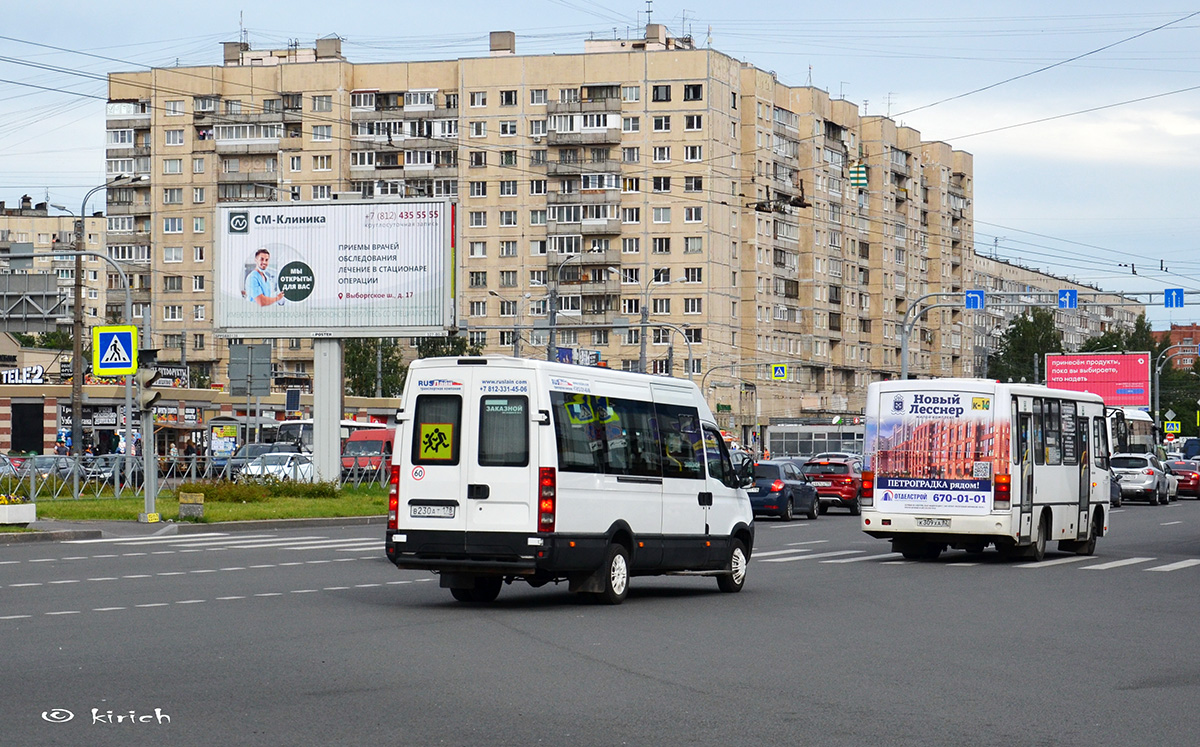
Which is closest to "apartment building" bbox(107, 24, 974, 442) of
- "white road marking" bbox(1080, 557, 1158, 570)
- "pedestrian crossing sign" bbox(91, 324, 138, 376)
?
"pedestrian crossing sign" bbox(91, 324, 138, 376)

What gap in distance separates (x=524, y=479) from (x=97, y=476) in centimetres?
2755

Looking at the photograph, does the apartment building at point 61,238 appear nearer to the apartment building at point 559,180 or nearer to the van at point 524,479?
the apartment building at point 559,180

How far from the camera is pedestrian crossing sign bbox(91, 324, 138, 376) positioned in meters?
31.2

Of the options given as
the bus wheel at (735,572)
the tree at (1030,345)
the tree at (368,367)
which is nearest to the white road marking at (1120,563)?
the bus wheel at (735,572)

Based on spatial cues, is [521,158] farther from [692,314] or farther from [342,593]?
[342,593]

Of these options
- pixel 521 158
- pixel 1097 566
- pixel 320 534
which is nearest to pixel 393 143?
pixel 521 158

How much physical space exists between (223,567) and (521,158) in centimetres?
9007

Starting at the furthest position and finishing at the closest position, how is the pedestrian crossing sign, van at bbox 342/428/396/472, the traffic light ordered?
van at bbox 342/428/396/472, the pedestrian crossing sign, the traffic light

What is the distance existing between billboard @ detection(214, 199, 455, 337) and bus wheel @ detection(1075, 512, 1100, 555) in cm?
2053

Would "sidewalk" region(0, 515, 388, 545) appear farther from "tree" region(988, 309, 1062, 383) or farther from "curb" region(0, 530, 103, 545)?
"tree" region(988, 309, 1062, 383)

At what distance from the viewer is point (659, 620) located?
50.2 ft

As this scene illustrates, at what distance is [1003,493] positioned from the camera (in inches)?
957

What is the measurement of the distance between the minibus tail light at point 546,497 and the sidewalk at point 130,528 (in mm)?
14599

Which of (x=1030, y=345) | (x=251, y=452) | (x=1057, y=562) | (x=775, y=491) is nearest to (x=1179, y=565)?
(x=1057, y=562)
